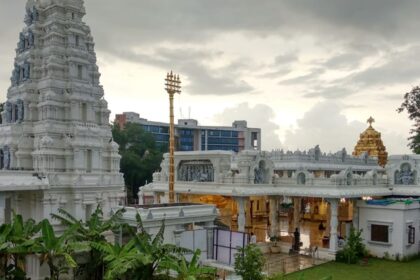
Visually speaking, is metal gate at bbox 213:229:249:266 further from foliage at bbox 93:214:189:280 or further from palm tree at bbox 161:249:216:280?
palm tree at bbox 161:249:216:280

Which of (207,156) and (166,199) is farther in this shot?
(166,199)

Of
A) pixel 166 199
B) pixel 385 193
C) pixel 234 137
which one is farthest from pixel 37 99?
pixel 234 137

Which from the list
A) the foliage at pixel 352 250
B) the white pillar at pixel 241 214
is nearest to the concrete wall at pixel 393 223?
the foliage at pixel 352 250

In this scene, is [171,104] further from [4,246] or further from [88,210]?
[4,246]

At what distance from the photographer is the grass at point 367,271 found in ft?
70.4

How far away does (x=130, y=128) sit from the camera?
185 feet

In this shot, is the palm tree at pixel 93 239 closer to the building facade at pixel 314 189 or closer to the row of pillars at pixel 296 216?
the row of pillars at pixel 296 216

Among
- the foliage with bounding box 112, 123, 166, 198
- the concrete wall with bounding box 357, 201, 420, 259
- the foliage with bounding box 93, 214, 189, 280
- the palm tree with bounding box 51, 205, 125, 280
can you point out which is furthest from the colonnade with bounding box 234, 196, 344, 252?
the foliage with bounding box 112, 123, 166, 198

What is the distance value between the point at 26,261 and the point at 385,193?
22102mm

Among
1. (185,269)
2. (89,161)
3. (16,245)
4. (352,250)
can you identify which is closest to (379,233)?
(352,250)

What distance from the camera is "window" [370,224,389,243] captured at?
25812mm

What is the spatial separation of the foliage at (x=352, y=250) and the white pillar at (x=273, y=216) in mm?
→ 4936

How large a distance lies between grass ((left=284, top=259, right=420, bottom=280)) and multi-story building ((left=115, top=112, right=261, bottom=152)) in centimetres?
6159

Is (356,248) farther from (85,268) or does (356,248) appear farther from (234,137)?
(234,137)
